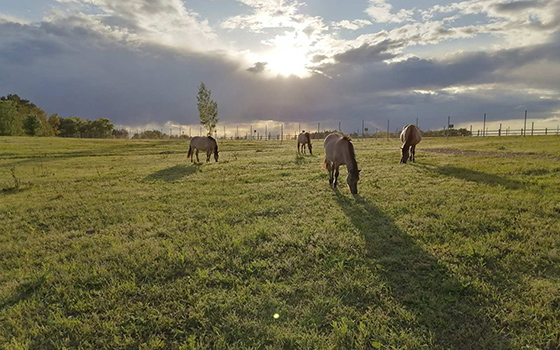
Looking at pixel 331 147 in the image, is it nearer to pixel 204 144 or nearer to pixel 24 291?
pixel 24 291

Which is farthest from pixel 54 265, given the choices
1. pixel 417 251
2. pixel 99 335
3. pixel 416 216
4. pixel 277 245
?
pixel 416 216

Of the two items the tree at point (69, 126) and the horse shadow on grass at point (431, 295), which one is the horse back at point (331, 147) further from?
the tree at point (69, 126)

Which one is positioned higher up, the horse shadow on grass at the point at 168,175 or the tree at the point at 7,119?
the tree at the point at 7,119

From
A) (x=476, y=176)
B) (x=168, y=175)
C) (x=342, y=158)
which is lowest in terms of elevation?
A: (x=168, y=175)

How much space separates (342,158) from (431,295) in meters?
6.33

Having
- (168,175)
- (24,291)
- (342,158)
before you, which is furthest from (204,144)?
(24,291)

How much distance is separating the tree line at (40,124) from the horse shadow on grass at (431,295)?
81.9m

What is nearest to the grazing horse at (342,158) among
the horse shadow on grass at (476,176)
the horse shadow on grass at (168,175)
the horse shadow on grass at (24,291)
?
the horse shadow on grass at (476,176)

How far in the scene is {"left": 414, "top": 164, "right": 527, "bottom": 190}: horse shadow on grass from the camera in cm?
940

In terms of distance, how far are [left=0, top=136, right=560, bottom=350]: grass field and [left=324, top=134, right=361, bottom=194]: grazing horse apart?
24.4 inches

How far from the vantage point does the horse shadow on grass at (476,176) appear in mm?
9400

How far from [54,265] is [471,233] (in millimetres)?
7759

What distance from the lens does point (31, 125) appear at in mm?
63812

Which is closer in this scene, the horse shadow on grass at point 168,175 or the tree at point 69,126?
the horse shadow on grass at point 168,175
